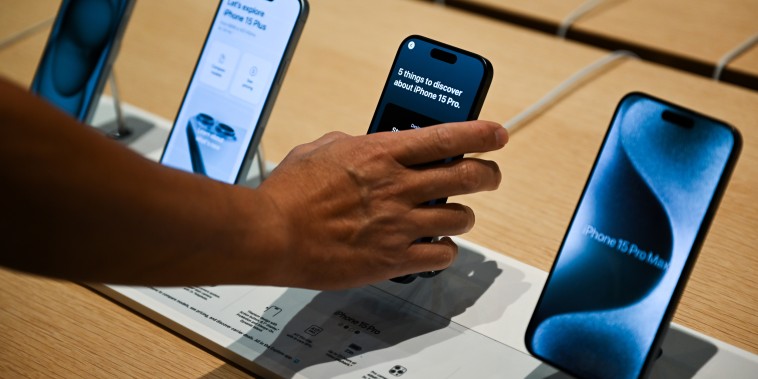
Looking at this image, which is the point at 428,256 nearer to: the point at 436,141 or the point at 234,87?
the point at 436,141

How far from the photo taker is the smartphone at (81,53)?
1010 millimetres

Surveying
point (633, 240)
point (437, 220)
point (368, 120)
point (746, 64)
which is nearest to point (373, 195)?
point (437, 220)

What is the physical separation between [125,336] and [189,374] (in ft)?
0.29

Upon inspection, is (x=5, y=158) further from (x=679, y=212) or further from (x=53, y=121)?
(x=679, y=212)

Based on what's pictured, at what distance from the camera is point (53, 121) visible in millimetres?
483

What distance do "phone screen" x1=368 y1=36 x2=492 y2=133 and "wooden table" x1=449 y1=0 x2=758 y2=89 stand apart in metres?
0.68

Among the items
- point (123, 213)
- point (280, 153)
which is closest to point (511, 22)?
point (280, 153)

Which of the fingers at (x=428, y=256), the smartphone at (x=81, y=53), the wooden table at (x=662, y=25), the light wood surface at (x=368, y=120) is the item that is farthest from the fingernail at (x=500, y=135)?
the wooden table at (x=662, y=25)

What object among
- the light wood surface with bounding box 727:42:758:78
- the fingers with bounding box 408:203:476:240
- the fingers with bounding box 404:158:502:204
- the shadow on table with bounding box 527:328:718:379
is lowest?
the shadow on table with bounding box 527:328:718:379

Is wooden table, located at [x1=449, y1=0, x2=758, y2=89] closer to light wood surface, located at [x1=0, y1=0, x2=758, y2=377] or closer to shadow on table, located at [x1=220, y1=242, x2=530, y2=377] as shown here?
light wood surface, located at [x1=0, y1=0, x2=758, y2=377]

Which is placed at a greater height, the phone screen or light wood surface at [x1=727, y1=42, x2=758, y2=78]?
light wood surface at [x1=727, y1=42, x2=758, y2=78]

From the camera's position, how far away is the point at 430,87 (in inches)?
29.4

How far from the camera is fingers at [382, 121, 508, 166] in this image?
0.66 m

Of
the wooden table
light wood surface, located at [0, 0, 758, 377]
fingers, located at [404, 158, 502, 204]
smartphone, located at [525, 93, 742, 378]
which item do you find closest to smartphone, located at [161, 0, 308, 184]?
light wood surface, located at [0, 0, 758, 377]
